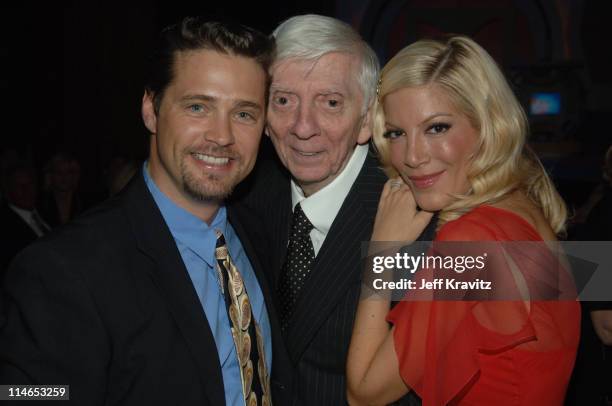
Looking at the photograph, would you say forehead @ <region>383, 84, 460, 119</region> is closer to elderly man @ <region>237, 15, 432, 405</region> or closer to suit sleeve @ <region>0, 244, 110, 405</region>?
elderly man @ <region>237, 15, 432, 405</region>

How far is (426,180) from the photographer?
6.40ft

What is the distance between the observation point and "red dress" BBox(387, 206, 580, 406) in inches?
63.5

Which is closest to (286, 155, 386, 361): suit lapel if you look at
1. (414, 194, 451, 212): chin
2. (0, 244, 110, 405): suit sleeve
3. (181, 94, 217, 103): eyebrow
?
(414, 194, 451, 212): chin

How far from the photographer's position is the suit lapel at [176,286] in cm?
155

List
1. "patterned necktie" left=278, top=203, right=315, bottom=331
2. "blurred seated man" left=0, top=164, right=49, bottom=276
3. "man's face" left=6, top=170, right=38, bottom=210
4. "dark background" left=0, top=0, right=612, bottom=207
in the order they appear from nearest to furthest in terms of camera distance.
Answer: "patterned necktie" left=278, top=203, right=315, bottom=331
"blurred seated man" left=0, top=164, right=49, bottom=276
"man's face" left=6, top=170, right=38, bottom=210
"dark background" left=0, top=0, right=612, bottom=207

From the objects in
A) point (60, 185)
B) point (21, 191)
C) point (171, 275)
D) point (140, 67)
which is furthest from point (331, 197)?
point (140, 67)

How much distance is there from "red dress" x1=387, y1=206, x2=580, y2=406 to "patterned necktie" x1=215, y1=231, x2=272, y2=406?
1.39 ft

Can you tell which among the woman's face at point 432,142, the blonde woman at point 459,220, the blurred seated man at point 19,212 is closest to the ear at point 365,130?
the blonde woman at point 459,220

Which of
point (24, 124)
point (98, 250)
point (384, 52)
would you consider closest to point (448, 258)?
point (98, 250)

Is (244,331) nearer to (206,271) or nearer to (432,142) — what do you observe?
(206,271)

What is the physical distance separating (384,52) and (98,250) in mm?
9749

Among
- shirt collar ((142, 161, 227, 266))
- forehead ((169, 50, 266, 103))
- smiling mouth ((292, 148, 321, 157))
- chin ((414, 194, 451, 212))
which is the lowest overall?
shirt collar ((142, 161, 227, 266))

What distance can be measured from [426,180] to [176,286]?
888mm

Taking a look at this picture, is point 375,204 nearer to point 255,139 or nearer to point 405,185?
point 405,185
